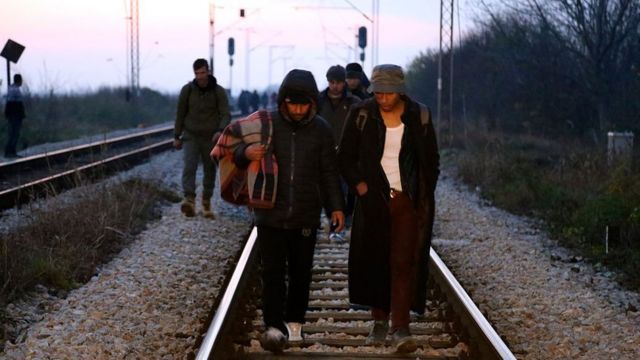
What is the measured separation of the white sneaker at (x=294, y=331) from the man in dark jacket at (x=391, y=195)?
0.41 meters

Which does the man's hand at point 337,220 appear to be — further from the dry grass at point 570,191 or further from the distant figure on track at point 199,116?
the distant figure on track at point 199,116

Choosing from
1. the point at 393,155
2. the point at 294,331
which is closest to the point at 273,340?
the point at 294,331

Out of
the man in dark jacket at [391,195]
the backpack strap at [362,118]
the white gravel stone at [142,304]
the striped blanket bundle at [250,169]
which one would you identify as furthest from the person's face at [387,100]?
the white gravel stone at [142,304]

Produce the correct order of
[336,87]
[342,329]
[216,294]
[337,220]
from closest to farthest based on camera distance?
1. [337,220]
2. [342,329]
3. [216,294]
4. [336,87]

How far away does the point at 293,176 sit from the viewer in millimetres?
6648

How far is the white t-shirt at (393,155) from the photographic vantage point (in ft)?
21.9

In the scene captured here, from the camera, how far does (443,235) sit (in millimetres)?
12984

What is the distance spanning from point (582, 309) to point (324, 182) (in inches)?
115

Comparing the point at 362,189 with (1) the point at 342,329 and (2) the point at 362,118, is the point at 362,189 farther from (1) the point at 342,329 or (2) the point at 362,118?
(1) the point at 342,329

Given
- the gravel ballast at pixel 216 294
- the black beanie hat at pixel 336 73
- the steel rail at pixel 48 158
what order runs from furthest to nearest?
the steel rail at pixel 48 158 < the black beanie hat at pixel 336 73 < the gravel ballast at pixel 216 294

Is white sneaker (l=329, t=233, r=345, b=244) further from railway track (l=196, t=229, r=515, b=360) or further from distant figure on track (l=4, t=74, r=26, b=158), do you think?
distant figure on track (l=4, t=74, r=26, b=158)

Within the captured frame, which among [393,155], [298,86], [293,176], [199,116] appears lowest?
[293,176]

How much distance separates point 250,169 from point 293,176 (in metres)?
0.28

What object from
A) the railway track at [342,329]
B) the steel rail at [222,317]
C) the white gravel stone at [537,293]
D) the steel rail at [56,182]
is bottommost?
the white gravel stone at [537,293]
